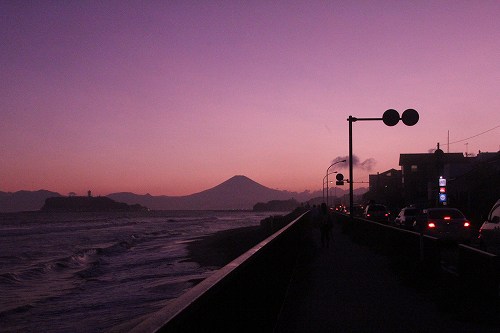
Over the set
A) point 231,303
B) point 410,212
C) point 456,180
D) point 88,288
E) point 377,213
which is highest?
point 456,180

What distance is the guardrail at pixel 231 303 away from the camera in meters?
3.12

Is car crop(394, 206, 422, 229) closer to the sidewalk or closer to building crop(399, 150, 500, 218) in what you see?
building crop(399, 150, 500, 218)

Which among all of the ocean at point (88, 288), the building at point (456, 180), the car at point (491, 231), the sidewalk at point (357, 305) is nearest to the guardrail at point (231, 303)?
the sidewalk at point (357, 305)

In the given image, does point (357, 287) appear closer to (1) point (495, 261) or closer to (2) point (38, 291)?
(1) point (495, 261)

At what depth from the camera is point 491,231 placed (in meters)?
13.5

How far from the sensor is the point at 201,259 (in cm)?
2908

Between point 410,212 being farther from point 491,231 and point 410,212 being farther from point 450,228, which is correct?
point 491,231

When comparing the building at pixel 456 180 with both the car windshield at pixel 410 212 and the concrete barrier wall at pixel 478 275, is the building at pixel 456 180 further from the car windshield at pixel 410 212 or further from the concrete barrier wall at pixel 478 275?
the concrete barrier wall at pixel 478 275

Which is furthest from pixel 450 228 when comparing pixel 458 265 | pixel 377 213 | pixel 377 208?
pixel 377 208

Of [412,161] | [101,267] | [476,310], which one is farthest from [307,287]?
[412,161]

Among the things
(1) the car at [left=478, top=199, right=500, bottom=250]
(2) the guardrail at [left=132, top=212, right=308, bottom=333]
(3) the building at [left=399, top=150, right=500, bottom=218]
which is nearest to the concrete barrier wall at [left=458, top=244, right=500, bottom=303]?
(1) the car at [left=478, top=199, right=500, bottom=250]

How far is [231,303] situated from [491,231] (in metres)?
10.6

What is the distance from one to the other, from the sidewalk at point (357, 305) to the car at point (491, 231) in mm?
2454

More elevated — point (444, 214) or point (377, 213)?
point (444, 214)
